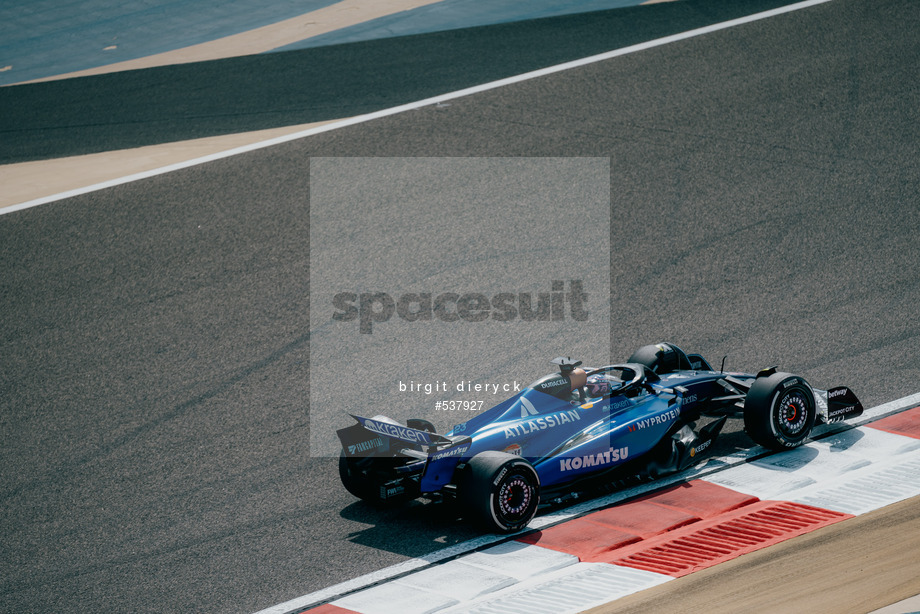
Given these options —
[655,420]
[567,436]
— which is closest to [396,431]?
[567,436]

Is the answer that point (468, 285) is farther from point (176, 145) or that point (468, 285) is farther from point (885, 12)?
point (885, 12)

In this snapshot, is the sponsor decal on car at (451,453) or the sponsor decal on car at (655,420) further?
the sponsor decal on car at (655,420)

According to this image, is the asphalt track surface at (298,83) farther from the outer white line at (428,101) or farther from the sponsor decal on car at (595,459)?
the sponsor decal on car at (595,459)

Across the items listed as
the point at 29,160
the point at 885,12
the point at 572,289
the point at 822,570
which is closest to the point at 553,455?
the point at 822,570


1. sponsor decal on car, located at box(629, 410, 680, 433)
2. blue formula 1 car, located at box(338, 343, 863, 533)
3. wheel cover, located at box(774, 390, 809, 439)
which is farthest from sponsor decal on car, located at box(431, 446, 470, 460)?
wheel cover, located at box(774, 390, 809, 439)

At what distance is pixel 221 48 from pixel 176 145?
17.4 ft

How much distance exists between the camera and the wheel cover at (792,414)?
26.4ft

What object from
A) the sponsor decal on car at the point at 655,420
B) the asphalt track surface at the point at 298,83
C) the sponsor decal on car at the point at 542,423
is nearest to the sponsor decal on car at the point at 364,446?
the sponsor decal on car at the point at 542,423

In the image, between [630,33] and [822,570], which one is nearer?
[822,570]

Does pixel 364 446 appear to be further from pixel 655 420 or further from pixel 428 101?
pixel 428 101

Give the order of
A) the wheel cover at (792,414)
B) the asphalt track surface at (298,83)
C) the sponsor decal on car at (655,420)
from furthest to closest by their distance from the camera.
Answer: the asphalt track surface at (298,83) < the wheel cover at (792,414) < the sponsor decal on car at (655,420)

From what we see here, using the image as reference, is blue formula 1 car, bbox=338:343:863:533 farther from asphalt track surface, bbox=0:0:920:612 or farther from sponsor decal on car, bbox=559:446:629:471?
asphalt track surface, bbox=0:0:920:612

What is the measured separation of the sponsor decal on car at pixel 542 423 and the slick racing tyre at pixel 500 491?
0.42 m

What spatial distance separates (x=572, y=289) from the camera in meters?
11.8
